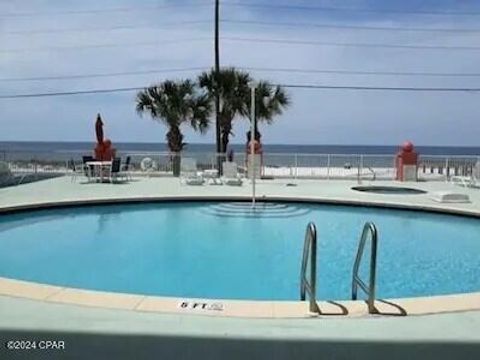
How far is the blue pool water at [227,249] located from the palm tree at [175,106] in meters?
7.43

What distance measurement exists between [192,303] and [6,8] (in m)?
18.9

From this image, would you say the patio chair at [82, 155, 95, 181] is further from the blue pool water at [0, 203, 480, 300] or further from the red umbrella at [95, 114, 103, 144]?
the blue pool water at [0, 203, 480, 300]

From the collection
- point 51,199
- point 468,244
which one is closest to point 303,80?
point 51,199

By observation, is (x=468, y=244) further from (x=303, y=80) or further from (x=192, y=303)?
(x=303, y=80)

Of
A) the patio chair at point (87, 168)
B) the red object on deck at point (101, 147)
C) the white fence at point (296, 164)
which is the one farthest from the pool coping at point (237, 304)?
the white fence at point (296, 164)

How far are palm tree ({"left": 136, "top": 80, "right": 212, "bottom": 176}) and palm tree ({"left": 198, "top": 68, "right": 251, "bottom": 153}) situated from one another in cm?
39

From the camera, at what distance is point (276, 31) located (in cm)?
2256

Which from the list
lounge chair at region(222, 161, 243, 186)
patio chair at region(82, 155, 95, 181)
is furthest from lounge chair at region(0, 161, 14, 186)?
lounge chair at region(222, 161, 243, 186)

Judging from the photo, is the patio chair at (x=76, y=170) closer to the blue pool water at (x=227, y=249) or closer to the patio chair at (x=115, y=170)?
the patio chair at (x=115, y=170)

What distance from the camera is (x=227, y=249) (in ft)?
26.5

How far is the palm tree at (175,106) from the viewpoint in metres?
18.8

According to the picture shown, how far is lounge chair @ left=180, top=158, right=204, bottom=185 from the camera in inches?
572

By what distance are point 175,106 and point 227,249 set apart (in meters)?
11.3

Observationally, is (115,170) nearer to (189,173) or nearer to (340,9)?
(189,173)
